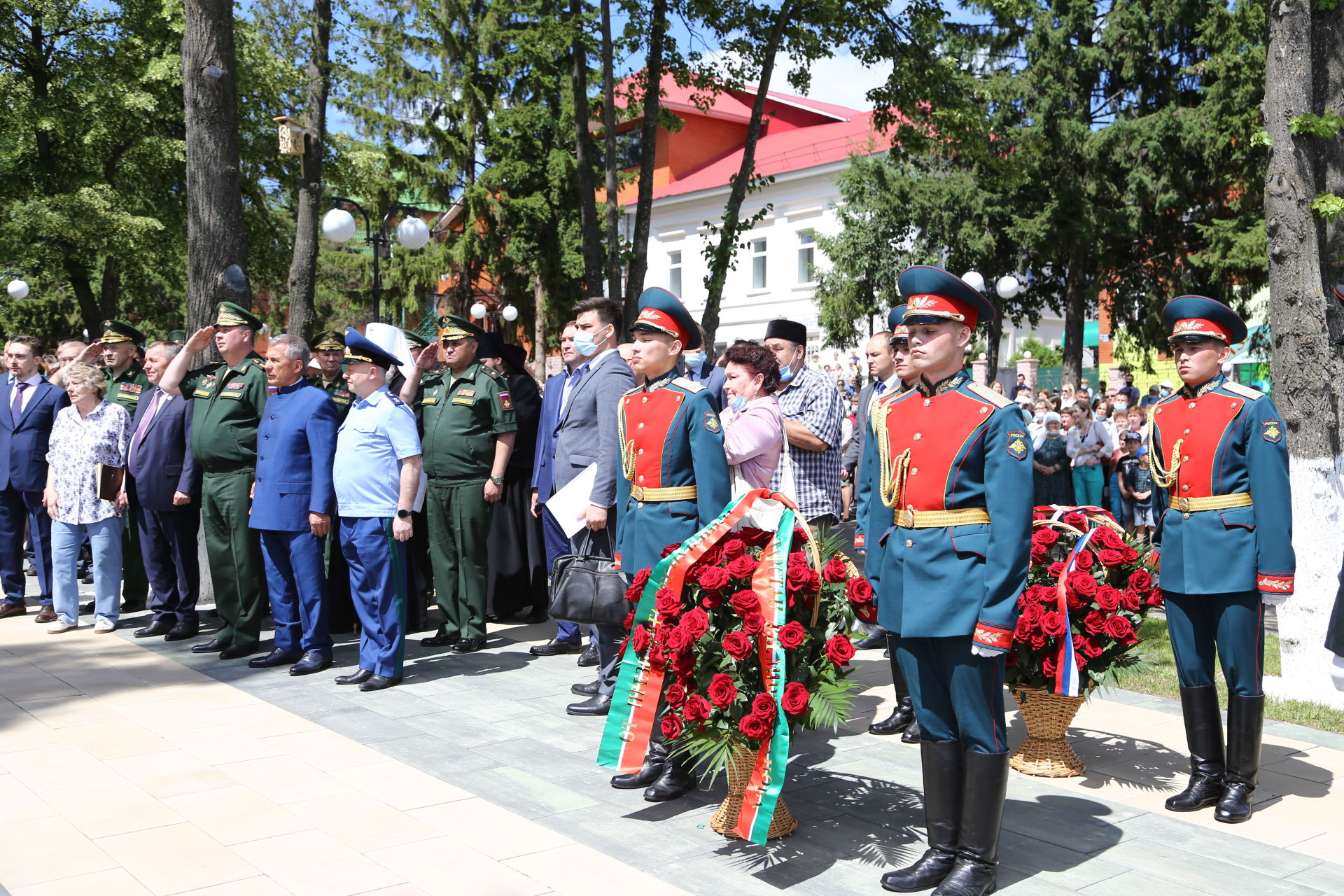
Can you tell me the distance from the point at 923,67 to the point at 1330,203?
8.94 m

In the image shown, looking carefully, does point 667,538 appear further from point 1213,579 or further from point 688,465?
point 1213,579

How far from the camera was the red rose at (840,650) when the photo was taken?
428cm

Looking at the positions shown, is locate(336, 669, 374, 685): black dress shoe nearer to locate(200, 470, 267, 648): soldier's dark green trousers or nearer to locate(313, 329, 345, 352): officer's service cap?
locate(200, 470, 267, 648): soldier's dark green trousers

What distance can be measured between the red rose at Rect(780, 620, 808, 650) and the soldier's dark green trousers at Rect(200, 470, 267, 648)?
4815mm

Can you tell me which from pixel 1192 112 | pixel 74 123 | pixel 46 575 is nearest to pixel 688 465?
pixel 46 575

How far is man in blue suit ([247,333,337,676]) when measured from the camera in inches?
287

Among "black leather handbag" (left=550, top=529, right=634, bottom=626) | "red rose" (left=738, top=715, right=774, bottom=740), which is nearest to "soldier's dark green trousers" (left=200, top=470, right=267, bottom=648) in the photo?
"black leather handbag" (left=550, top=529, right=634, bottom=626)

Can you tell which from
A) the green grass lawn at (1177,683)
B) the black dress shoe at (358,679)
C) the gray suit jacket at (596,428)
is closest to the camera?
the green grass lawn at (1177,683)

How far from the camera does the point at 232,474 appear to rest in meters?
7.84

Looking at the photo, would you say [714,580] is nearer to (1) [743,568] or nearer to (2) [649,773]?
(1) [743,568]

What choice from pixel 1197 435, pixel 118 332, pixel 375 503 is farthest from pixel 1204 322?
pixel 118 332

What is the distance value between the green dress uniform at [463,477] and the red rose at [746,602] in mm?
4159

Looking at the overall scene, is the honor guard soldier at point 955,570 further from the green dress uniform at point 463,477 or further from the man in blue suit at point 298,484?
the green dress uniform at point 463,477

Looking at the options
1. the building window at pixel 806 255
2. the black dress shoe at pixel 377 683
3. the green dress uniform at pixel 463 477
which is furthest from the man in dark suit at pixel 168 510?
the building window at pixel 806 255
